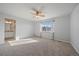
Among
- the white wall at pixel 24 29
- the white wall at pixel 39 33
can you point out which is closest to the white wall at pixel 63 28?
the white wall at pixel 39 33

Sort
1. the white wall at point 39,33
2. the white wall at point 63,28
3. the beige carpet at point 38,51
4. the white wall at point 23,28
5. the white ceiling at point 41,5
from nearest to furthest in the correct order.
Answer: the beige carpet at point 38,51
the white ceiling at point 41,5
the white wall at point 63,28
the white wall at point 23,28
the white wall at point 39,33

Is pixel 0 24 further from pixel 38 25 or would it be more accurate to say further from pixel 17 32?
pixel 38 25

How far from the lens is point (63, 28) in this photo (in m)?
5.18

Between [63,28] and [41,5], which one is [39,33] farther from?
[41,5]

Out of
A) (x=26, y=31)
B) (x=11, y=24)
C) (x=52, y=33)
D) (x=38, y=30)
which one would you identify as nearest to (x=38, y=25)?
(x=38, y=30)

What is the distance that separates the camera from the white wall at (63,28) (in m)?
4.73

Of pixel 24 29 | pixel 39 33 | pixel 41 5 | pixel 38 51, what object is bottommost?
pixel 38 51

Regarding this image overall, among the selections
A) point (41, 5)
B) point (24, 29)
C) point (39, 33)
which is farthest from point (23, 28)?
point (41, 5)

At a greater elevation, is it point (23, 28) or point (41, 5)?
point (41, 5)

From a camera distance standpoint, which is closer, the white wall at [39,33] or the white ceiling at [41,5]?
the white ceiling at [41,5]

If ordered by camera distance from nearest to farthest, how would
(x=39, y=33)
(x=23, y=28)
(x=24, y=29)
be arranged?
1. (x=23, y=28)
2. (x=24, y=29)
3. (x=39, y=33)

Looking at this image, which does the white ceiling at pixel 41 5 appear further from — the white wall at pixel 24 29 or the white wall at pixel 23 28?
the white wall at pixel 24 29

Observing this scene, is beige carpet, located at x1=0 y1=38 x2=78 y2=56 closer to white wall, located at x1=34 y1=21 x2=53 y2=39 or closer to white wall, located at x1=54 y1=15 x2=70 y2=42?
white wall, located at x1=54 y1=15 x2=70 y2=42

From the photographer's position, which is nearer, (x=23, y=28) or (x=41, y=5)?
(x=41, y=5)
